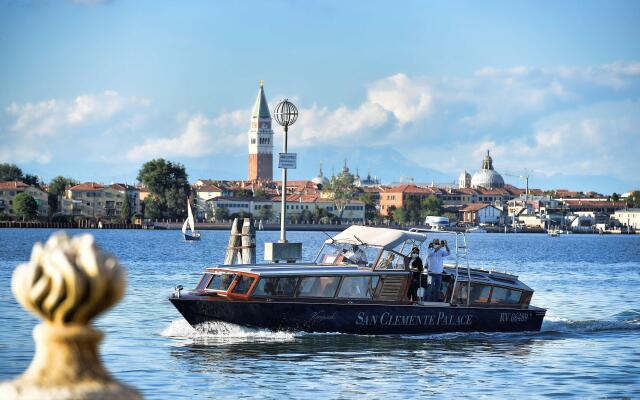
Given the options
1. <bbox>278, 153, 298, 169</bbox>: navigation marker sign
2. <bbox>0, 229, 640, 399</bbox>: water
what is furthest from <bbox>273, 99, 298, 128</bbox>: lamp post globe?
<bbox>0, 229, 640, 399</bbox>: water

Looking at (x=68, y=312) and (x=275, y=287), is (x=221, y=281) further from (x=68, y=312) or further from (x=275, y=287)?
(x=68, y=312)

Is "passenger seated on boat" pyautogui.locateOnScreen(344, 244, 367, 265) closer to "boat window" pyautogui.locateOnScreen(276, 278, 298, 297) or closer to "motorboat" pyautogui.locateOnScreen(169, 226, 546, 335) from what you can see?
"motorboat" pyautogui.locateOnScreen(169, 226, 546, 335)

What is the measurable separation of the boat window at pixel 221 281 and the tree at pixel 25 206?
168202 millimetres

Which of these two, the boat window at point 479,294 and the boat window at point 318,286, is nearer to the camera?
the boat window at point 318,286

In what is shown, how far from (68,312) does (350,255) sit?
24.4 m

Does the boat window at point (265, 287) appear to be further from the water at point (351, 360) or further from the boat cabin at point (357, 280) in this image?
the water at point (351, 360)

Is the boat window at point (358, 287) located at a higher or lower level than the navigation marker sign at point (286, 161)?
lower

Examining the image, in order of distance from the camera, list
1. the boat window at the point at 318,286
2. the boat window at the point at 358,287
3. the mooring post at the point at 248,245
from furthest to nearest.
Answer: the mooring post at the point at 248,245 → the boat window at the point at 358,287 → the boat window at the point at 318,286

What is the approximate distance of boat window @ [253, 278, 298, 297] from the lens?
2527 centimetres

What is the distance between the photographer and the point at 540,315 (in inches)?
1141

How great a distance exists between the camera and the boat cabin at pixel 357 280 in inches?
999

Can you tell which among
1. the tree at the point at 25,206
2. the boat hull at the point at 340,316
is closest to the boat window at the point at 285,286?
the boat hull at the point at 340,316

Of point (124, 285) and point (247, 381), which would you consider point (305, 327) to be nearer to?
point (247, 381)

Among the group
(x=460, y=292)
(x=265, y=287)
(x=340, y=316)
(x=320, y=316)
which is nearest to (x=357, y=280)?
(x=340, y=316)
